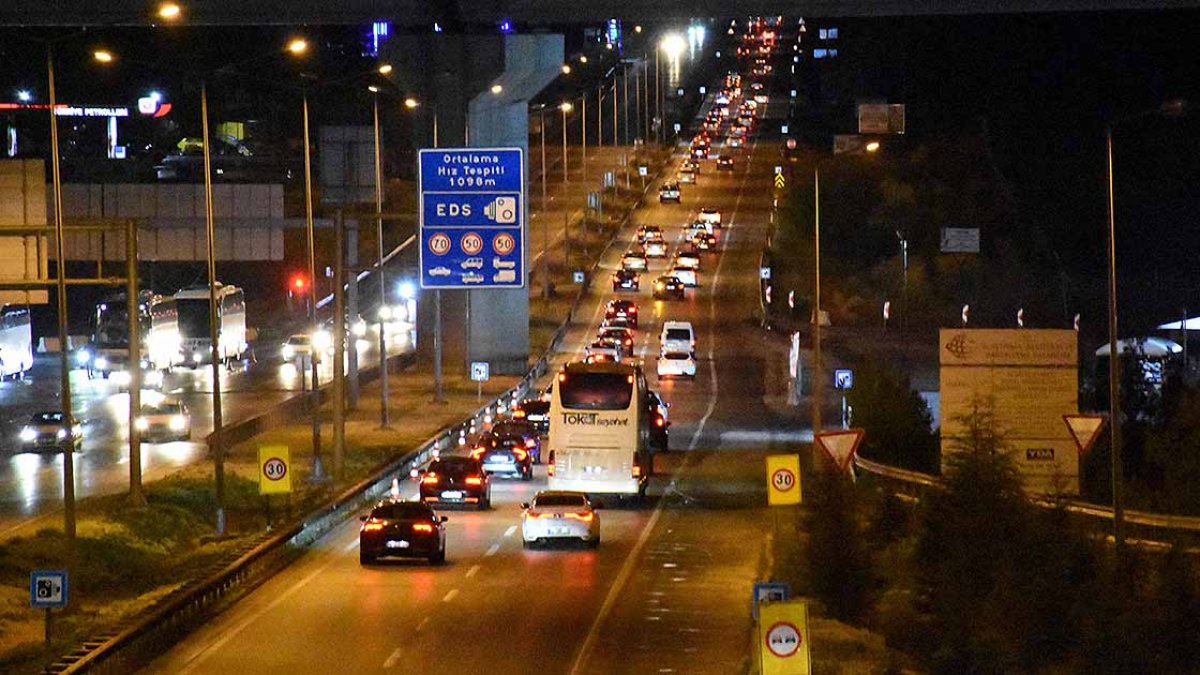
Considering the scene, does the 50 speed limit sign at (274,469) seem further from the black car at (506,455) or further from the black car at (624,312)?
the black car at (624,312)

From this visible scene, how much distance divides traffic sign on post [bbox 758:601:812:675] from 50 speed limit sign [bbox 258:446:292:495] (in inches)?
832

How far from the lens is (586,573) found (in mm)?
34688

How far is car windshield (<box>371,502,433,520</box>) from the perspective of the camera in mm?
34969

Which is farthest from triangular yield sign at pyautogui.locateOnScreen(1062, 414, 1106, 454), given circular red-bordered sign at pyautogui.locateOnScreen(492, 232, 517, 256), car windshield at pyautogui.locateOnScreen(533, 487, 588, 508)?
circular red-bordered sign at pyautogui.locateOnScreen(492, 232, 517, 256)

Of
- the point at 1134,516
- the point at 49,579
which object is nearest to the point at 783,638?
the point at 49,579

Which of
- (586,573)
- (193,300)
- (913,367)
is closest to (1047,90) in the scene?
(913,367)

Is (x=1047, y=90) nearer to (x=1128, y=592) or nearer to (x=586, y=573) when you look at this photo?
(x=586, y=573)

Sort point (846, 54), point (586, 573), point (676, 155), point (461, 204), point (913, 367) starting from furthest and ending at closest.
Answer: point (846, 54) → point (676, 155) → point (913, 367) → point (461, 204) → point (586, 573)

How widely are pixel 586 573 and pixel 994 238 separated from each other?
3361 inches

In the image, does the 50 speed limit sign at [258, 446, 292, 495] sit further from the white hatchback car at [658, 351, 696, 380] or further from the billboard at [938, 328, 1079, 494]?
the white hatchback car at [658, 351, 696, 380]

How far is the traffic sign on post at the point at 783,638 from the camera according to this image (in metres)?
17.2

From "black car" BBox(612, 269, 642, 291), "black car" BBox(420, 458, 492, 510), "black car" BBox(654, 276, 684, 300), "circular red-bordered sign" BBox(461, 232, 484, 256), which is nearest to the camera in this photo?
"black car" BBox(420, 458, 492, 510)

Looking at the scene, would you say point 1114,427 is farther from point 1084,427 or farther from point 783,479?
point 783,479

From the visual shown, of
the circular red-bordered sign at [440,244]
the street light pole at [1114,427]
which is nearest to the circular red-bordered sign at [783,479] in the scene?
the street light pole at [1114,427]
